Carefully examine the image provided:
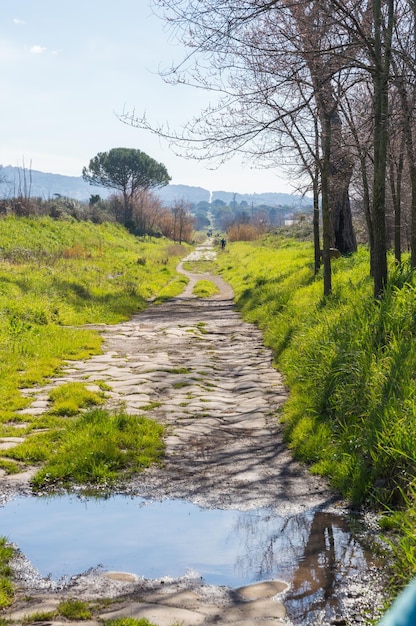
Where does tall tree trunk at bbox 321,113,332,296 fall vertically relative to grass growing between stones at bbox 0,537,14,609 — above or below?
above

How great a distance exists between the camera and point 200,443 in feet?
21.5

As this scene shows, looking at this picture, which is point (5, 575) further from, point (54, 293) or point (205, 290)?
point (205, 290)

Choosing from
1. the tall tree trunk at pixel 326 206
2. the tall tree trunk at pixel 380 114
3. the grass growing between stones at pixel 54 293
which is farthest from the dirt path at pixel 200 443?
the tall tree trunk at pixel 380 114

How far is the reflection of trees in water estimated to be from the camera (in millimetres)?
3549

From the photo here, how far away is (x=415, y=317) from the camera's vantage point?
24.0 ft

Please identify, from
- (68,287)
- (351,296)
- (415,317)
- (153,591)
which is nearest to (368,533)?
(153,591)

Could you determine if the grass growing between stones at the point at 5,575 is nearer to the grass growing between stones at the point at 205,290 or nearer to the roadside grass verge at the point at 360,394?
the roadside grass verge at the point at 360,394

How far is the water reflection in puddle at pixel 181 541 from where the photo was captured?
3.90 meters

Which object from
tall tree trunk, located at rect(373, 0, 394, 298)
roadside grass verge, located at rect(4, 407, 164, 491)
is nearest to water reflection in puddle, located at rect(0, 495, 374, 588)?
roadside grass verge, located at rect(4, 407, 164, 491)

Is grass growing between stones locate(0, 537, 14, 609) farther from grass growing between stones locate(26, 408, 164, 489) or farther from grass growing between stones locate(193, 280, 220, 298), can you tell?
grass growing between stones locate(193, 280, 220, 298)

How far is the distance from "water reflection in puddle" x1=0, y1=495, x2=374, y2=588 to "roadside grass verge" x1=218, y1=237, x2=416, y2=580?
0.46 m

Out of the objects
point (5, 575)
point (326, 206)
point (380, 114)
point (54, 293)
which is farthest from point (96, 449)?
point (54, 293)

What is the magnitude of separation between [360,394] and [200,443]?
1.68m

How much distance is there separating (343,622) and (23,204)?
30586mm
